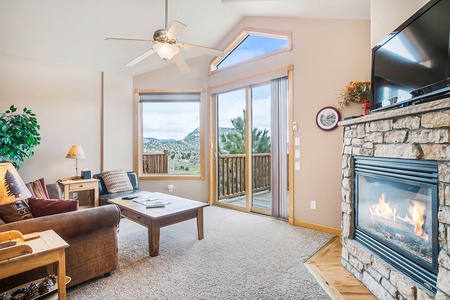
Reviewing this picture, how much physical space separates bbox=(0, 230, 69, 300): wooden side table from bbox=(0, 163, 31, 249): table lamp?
141 millimetres

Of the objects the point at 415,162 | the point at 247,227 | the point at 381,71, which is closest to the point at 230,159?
the point at 247,227

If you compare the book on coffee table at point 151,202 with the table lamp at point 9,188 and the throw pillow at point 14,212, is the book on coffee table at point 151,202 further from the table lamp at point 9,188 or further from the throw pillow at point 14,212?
the table lamp at point 9,188

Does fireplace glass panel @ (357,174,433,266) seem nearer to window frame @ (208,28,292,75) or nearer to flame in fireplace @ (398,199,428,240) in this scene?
flame in fireplace @ (398,199,428,240)

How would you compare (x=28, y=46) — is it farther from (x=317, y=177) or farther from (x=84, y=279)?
(x=317, y=177)

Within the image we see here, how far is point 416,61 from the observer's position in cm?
178

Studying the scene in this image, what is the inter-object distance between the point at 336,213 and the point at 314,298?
1.60 metres

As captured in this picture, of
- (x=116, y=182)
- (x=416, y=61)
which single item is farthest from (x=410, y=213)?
(x=116, y=182)

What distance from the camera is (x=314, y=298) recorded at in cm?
193

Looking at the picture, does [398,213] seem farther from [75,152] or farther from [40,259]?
[75,152]

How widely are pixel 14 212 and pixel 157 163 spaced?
3.34m

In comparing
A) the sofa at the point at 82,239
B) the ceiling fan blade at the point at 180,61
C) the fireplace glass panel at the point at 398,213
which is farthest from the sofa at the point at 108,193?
the fireplace glass panel at the point at 398,213

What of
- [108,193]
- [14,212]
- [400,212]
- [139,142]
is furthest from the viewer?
[139,142]

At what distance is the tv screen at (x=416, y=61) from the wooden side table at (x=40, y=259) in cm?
259

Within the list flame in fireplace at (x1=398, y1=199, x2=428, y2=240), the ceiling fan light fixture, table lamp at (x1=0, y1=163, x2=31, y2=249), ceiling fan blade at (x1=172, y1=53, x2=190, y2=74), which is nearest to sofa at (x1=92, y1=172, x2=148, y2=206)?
ceiling fan blade at (x1=172, y1=53, x2=190, y2=74)
